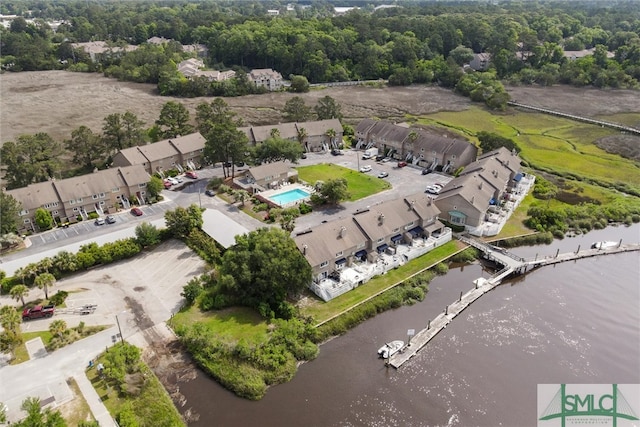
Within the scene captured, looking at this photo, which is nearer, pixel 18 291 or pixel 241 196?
pixel 18 291

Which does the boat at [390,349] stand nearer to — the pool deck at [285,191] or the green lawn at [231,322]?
the green lawn at [231,322]

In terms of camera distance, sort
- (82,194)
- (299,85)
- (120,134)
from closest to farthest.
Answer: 1. (82,194)
2. (120,134)
3. (299,85)

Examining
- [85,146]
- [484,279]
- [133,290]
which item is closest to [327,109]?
[85,146]

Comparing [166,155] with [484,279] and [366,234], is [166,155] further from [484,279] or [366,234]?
[484,279]

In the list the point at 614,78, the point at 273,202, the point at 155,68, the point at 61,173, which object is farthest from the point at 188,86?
the point at 614,78

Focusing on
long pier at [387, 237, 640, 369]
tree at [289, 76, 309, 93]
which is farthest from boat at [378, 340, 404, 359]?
tree at [289, 76, 309, 93]
